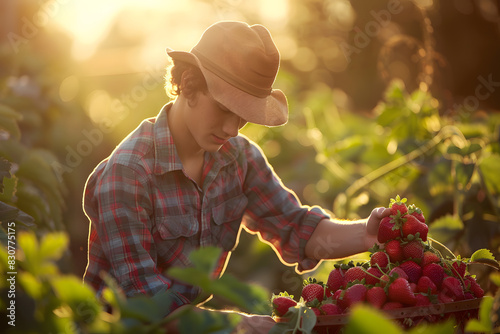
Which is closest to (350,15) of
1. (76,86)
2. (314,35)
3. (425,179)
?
(314,35)

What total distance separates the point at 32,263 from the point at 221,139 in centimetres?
91

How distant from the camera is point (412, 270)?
1.54 meters

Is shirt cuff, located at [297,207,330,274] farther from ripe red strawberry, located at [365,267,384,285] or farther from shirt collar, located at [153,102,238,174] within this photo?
ripe red strawberry, located at [365,267,384,285]

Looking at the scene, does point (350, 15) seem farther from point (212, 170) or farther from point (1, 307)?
point (1, 307)

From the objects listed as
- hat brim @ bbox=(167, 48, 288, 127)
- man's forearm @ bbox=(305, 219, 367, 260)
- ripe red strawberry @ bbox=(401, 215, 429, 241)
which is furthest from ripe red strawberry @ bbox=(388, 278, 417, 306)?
hat brim @ bbox=(167, 48, 288, 127)

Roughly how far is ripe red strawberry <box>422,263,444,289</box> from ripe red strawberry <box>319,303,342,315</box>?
252 millimetres

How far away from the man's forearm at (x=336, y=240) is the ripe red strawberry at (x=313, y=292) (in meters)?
0.40

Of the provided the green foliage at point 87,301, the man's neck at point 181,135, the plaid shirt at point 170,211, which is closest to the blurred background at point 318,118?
the plaid shirt at point 170,211

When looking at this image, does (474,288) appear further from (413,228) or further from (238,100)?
(238,100)

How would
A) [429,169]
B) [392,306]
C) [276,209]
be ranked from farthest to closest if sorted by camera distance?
[429,169] < [276,209] < [392,306]

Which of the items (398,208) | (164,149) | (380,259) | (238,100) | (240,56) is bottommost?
(380,259)

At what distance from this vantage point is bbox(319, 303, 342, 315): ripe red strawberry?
144 centimetres

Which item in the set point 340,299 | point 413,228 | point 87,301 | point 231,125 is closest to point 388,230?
point 413,228

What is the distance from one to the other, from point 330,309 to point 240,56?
30.5 inches
